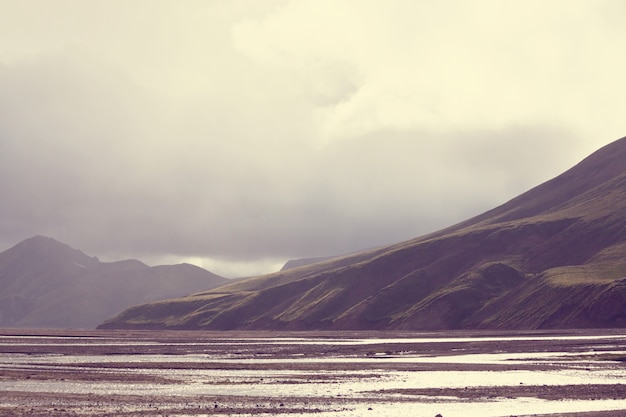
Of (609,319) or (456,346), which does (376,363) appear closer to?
(456,346)

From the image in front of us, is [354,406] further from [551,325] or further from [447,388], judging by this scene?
[551,325]

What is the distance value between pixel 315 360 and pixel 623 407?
51.4 metres

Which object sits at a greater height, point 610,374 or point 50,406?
point 50,406

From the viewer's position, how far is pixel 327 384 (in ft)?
221

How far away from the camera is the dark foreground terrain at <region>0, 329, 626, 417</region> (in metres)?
51.8

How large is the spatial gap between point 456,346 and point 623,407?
74536 mm

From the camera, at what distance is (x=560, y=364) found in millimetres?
81438

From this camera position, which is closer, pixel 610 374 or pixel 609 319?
pixel 610 374

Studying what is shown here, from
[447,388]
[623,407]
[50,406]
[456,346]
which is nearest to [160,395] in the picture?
[50,406]

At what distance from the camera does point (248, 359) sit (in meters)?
101

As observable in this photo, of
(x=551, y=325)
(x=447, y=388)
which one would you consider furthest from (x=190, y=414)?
(x=551, y=325)

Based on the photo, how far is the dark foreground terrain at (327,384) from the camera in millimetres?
51812

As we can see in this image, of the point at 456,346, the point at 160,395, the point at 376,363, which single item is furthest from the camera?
the point at 456,346

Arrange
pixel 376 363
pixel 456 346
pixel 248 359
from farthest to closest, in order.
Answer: pixel 456 346, pixel 248 359, pixel 376 363
